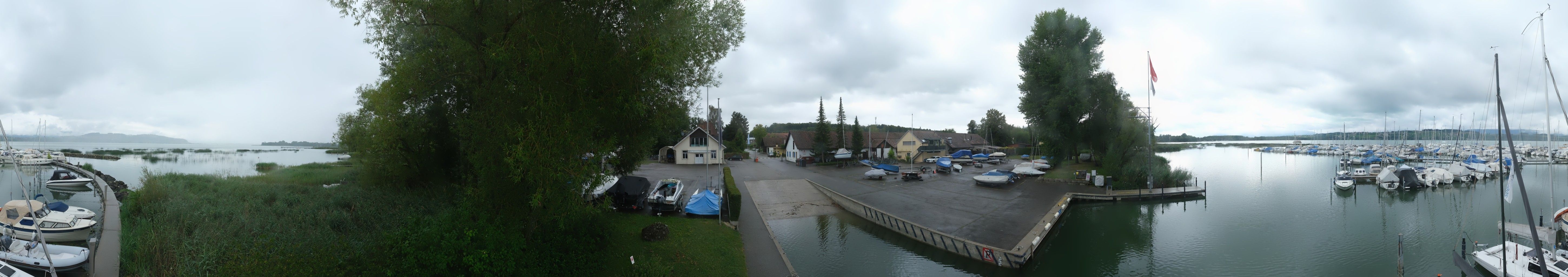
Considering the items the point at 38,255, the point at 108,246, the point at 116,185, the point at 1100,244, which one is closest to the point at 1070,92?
the point at 1100,244

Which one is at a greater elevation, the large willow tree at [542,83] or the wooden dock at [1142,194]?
the large willow tree at [542,83]

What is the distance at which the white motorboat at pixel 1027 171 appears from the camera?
89.3 feet

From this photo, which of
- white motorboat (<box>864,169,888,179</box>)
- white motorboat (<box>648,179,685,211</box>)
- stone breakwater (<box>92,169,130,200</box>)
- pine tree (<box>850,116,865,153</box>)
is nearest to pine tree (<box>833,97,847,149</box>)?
pine tree (<box>850,116,865,153</box>)

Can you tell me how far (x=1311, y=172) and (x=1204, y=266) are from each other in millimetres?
36914

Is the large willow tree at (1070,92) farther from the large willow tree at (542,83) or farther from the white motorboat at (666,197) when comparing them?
the large willow tree at (542,83)

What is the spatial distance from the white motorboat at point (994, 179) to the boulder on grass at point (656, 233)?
57.6 feet

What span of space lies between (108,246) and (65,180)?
867 inches

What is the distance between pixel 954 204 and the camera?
18.4m

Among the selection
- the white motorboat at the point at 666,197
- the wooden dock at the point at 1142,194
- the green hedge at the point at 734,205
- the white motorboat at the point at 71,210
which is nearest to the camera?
the white motorboat at the point at 71,210

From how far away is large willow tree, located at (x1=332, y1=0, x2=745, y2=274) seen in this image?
6504 mm

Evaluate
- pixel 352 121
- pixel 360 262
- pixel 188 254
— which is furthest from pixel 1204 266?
pixel 352 121

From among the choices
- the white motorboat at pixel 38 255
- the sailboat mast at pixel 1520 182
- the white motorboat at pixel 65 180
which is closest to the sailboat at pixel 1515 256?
the sailboat mast at pixel 1520 182

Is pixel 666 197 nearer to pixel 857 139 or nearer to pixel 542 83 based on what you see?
pixel 542 83

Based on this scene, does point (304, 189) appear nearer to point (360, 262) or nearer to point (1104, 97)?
point (360, 262)
